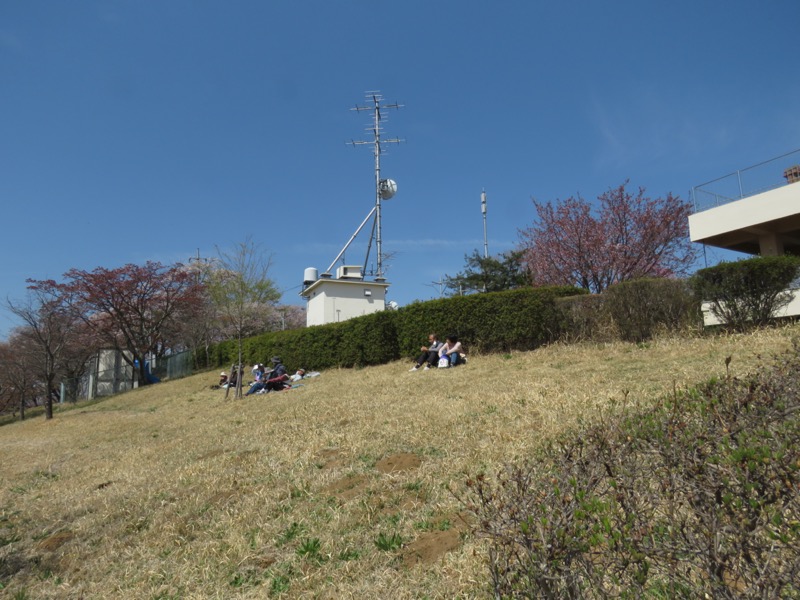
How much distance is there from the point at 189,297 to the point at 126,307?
2908 mm

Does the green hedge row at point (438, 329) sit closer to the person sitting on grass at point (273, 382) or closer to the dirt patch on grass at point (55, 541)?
the person sitting on grass at point (273, 382)

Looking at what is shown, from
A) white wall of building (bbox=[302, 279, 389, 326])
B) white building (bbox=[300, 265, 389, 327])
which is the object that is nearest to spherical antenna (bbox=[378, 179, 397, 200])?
white building (bbox=[300, 265, 389, 327])

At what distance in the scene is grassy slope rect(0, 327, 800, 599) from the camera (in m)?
3.13

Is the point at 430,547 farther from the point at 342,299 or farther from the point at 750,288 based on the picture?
the point at 342,299

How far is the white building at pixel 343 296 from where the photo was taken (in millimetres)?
22438

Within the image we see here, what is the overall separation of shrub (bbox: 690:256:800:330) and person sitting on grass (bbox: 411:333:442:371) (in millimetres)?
5649

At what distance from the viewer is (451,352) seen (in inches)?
439

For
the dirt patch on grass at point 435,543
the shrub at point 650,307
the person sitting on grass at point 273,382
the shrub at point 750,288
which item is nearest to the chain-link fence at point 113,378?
the person sitting on grass at point 273,382

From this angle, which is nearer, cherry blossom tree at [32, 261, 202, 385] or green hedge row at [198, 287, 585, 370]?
green hedge row at [198, 287, 585, 370]

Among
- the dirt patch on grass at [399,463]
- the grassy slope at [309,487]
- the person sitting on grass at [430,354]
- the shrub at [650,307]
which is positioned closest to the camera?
the grassy slope at [309,487]

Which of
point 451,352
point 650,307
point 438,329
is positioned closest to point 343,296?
point 438,329

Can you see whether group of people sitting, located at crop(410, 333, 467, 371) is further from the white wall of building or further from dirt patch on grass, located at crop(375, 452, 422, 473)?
the white wall of building

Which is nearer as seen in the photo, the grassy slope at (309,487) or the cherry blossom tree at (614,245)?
the grassy slope at (309,487)

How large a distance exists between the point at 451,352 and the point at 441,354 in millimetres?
354
